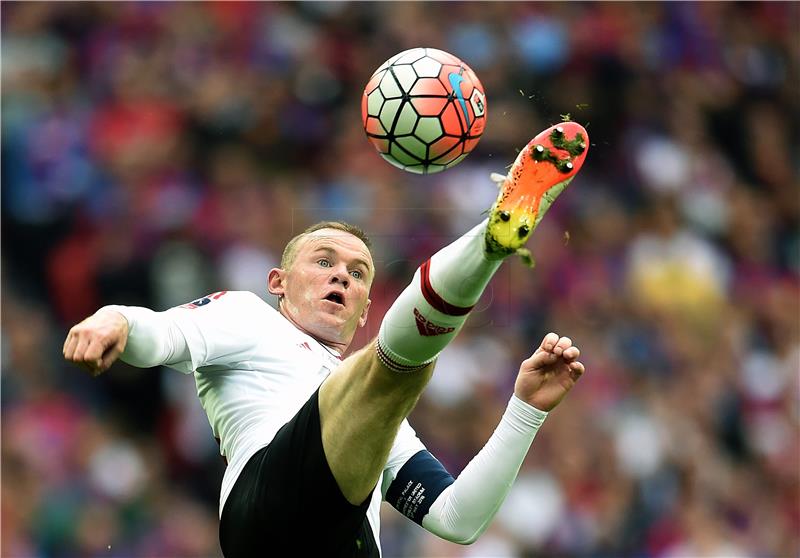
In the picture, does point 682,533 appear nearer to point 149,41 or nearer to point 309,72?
point 309,72

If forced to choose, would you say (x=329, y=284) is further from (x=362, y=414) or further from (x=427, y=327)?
(x=427, y=327)

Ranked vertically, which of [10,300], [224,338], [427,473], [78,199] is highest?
[224,338]

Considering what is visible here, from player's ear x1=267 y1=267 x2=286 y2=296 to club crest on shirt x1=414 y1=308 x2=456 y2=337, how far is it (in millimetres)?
1473

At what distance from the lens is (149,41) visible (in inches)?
335

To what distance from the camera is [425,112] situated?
418 centimetres

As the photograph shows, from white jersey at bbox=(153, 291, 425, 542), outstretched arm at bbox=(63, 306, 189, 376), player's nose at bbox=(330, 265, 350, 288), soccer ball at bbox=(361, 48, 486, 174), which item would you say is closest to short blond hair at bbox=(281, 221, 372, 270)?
player's nose at bbox=(330, 265, 350, 288)

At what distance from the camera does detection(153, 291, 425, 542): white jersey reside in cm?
412

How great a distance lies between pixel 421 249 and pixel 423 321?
4.86 meters

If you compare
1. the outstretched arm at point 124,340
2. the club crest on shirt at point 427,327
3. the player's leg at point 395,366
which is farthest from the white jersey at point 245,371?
the club crest on shirt at point 427,327

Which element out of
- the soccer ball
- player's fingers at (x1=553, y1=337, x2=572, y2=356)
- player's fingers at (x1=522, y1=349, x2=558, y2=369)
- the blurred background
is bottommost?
the blurred background

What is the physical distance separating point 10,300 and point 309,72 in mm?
2715

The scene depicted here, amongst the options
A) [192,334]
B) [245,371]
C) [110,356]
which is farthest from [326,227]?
[110,356]

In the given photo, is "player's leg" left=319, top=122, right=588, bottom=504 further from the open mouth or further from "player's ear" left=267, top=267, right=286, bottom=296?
"player's ear" left=267, top=267, right=286, bottom=296

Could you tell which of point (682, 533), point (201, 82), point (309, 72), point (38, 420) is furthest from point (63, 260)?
point (682, 533)
